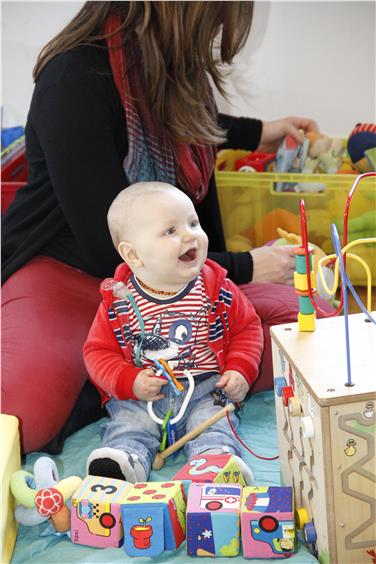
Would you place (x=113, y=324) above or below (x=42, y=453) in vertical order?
above

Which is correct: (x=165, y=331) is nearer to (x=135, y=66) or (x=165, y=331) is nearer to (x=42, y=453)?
(x=42, y=453)

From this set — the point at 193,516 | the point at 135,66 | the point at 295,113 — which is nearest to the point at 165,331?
Result: the point at 193,516

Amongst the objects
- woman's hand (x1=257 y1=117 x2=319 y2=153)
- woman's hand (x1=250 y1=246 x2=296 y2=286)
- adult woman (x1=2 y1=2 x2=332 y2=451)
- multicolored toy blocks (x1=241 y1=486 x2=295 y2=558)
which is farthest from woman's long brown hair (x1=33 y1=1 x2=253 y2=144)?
multicolored toy blocks (x1=241 y1=486 x2=295 y2=558)

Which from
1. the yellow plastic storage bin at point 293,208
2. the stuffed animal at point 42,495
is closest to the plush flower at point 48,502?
the stuffed animal at point 42,495

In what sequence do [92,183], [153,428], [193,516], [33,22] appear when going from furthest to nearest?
[33,22]
[92,183]
[153,428]
[193,516]

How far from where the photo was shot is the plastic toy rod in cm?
116

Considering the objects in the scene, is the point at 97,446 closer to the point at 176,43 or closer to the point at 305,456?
the point at 305,456

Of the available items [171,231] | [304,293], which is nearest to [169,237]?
[171,231]

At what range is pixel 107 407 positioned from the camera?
1265 mm

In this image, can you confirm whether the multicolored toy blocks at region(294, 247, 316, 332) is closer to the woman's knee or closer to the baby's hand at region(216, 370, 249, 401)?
the baby's hand at region(216, 370, 249, 401)

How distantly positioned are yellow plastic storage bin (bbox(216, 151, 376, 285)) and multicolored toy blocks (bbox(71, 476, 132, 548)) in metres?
0.90

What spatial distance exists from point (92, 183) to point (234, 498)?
58 cm

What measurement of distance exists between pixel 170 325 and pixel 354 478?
1.37 ft

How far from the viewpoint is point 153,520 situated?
960 mm
